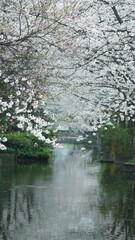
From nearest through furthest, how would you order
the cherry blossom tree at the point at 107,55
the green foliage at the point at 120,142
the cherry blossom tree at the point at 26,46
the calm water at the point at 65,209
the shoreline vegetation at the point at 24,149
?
the calm water at the point at 65,209
the cherry blossom tree at the point at 26,46
the cherry blossom tree at the point at 107,55
the shoreline vegetation at the point at 24,149
the green foliage at the point at 120,142

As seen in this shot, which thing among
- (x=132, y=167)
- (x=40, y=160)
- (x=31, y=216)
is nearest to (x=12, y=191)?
(x=31, y=216)

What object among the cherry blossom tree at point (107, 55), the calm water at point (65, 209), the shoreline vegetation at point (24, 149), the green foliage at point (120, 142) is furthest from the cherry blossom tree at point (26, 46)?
the green foliage at point (120, 142)

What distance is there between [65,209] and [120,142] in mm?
19334

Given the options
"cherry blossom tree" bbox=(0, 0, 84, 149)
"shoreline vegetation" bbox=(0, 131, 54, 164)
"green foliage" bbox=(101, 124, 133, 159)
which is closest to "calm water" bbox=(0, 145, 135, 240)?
"cherry blossom tree" bbox=(0, 0, 84, 149)

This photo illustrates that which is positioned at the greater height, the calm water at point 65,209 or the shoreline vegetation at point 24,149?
the shoreline vegetation at point 24,149

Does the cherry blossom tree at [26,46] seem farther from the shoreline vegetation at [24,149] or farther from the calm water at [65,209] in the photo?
the shoreline vegetation at [24,149]

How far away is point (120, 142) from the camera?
29672mm

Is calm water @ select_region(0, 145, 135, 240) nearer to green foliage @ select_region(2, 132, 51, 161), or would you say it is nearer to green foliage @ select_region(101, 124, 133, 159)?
green foliage @ select_region(2, 132, 51, 161)

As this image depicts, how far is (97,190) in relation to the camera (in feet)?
47.0

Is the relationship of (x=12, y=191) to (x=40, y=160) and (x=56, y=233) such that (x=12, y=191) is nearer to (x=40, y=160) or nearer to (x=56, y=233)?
(x=56, y=233)

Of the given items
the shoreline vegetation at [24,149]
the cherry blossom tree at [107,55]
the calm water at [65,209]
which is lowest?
the calm water at [65,209]

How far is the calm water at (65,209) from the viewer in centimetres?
819

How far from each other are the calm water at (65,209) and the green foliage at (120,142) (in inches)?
458

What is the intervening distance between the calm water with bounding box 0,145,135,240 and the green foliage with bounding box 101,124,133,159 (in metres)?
11.6
